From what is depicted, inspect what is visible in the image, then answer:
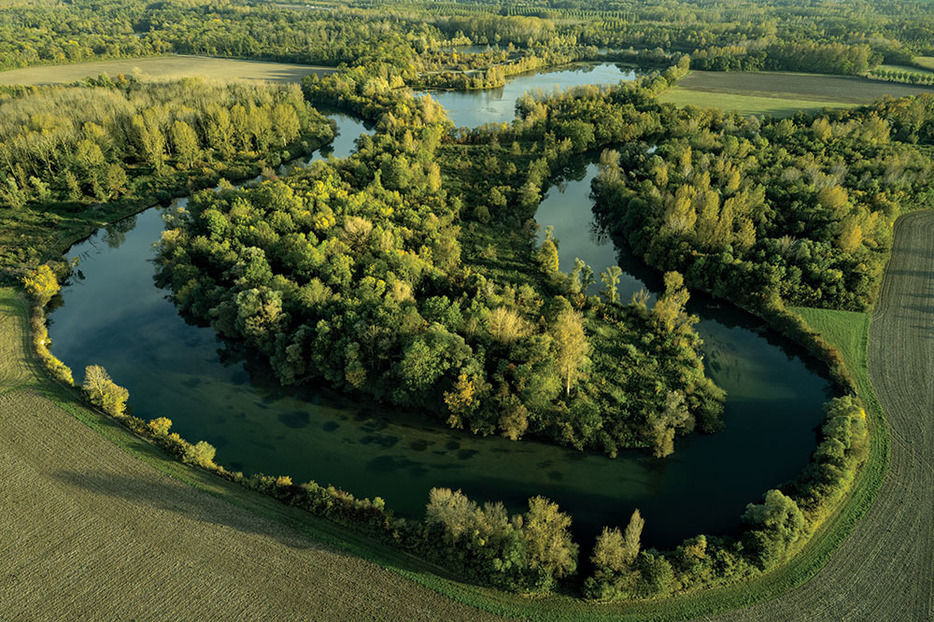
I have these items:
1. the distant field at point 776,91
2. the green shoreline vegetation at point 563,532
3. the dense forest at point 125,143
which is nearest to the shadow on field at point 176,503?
the green shoreline vegetation at point 563,532

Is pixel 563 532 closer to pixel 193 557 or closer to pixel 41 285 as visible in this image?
pixel 193 557

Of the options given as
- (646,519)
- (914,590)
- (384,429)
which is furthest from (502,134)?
(914,590)

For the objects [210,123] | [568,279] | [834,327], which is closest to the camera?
[834,327]

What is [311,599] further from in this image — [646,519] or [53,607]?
[646,519]

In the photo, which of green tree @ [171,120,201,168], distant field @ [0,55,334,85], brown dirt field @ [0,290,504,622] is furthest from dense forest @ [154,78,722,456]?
distant field @ [0,55,334,85]

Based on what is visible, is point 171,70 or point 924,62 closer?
point 924,62

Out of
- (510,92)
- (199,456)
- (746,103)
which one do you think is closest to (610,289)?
(199,456)

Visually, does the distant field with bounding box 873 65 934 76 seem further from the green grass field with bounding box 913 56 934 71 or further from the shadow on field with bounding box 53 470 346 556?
the shadow on field with bounding box 53 470 346 556

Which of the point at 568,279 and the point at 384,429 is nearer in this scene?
the point at 384,429
